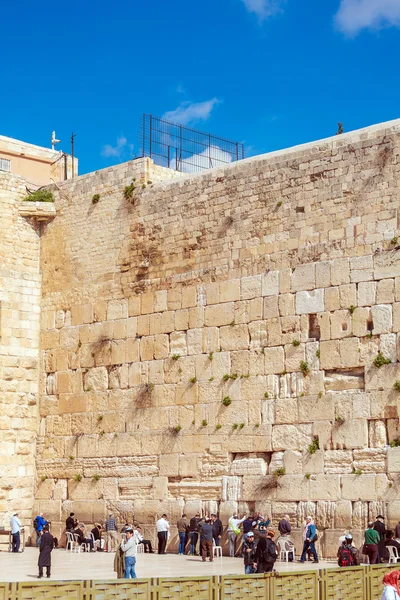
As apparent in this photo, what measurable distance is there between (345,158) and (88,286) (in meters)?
6.09

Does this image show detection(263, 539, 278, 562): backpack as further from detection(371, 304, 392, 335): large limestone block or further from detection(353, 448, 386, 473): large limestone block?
detection(371, 304, 392, 335): large limestone block

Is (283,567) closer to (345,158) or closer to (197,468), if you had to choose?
(197,468)

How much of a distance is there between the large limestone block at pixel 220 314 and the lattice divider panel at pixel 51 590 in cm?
939

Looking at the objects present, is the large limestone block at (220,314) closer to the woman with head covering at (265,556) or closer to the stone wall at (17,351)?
the stone wall at (17,351)

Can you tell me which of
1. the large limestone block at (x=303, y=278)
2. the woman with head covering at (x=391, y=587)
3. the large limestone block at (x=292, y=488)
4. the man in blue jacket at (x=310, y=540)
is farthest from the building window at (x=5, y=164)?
the woman with head covering at (x=391, y=587)

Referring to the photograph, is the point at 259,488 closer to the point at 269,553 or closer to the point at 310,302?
the point at 310,302

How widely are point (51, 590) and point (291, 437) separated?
843 cm

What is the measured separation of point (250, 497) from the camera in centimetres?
1694

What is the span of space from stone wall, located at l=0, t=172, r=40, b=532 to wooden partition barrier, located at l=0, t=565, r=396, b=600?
10.9 m

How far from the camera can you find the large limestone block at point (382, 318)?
15.9m

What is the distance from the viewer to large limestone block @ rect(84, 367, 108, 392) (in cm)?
1953

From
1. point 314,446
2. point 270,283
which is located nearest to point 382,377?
point 314,446

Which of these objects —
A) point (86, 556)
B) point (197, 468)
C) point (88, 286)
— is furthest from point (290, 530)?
point (88, 286)

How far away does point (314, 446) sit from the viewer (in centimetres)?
1630
